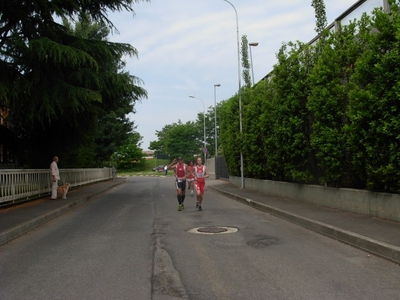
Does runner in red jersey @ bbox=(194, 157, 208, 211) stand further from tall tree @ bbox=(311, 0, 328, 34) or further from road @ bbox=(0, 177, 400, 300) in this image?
tall tree @ bbox=(311, 0, 328, 34)

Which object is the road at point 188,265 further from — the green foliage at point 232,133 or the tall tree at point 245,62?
the tall tree at point 245,62

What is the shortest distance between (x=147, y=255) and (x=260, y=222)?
448 centimetres

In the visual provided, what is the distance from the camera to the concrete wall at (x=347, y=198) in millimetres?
8984

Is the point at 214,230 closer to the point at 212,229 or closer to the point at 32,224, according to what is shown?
the point at 212,229

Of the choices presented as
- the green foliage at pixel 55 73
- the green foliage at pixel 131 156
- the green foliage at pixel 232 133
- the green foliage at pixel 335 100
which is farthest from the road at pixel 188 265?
the green foliage at pixel 131 156

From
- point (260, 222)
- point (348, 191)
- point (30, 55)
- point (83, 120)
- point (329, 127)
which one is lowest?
point (260, 222)

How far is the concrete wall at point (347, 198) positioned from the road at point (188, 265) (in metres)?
1.87

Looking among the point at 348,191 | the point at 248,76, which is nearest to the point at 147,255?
the point at 348,191

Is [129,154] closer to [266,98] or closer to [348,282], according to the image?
[266,98]

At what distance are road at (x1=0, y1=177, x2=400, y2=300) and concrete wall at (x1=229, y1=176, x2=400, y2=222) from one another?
187cm

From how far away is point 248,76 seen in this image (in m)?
53.0

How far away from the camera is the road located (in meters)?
4.88

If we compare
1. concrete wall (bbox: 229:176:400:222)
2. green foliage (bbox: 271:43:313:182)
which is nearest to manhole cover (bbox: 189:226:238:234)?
concrete wall (bbox: 229:176:400:222)

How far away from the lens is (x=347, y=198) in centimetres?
1088
